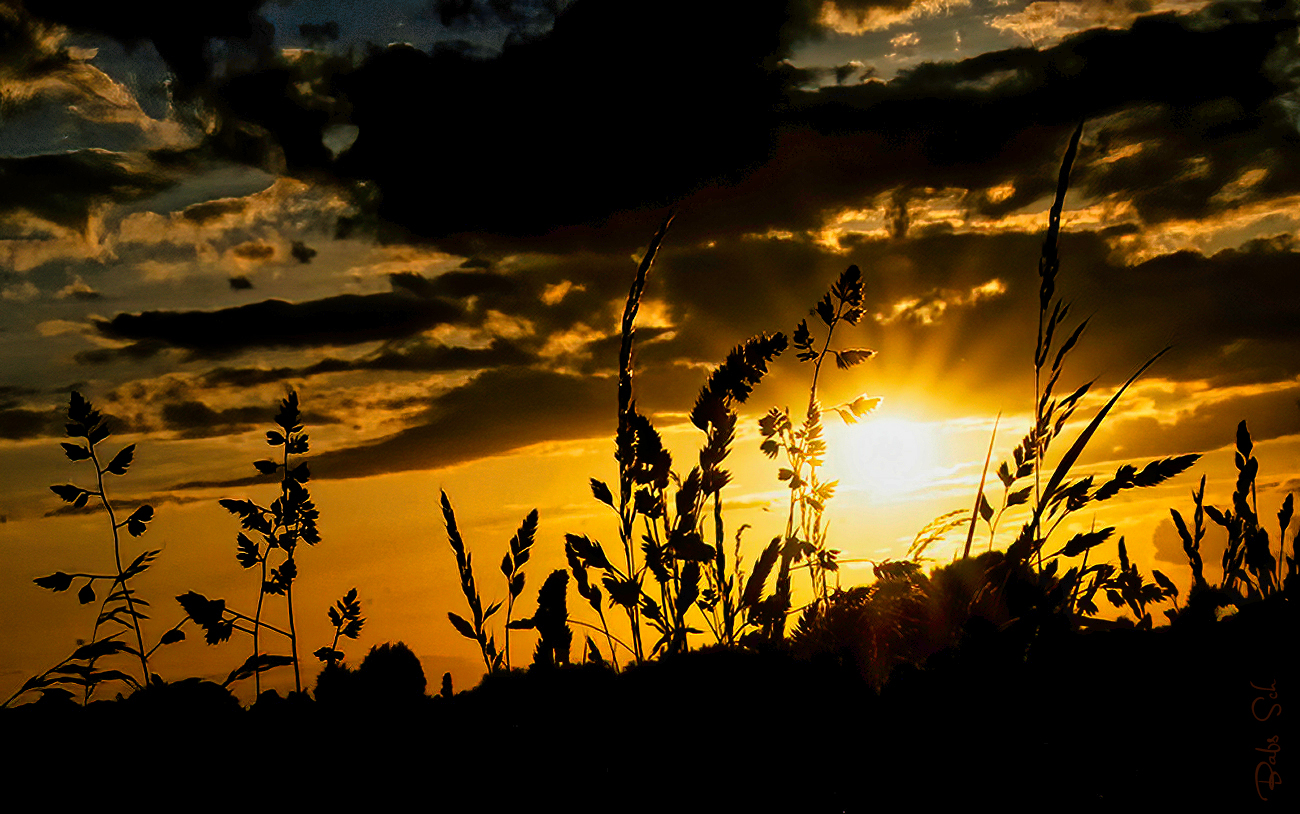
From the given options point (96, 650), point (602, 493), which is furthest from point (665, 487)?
point (96, 650)

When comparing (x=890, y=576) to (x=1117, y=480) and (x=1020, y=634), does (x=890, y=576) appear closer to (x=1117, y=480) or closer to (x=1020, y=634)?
(x=1117, y=480)

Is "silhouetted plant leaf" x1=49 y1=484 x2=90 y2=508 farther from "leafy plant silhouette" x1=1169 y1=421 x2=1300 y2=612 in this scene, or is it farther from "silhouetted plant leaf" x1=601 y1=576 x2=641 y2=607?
"leafy plant silhouette" x1=1169 y1=421 x2=1300 y2=612

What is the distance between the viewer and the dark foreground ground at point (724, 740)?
103 cm

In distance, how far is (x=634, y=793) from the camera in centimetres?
108

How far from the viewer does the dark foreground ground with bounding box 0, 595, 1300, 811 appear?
1.03 metres

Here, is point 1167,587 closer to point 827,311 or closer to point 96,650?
point 827,311

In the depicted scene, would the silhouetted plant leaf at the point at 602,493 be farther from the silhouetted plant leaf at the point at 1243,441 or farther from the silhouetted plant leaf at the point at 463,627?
the silhouetted plant leaf at the point at 1243,441

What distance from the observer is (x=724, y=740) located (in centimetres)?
109

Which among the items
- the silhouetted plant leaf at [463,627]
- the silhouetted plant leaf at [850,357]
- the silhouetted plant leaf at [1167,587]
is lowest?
the silhouetted plant leaf at [1167,587]

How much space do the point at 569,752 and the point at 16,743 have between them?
70cm

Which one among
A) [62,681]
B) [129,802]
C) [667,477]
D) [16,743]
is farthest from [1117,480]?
[62,681]

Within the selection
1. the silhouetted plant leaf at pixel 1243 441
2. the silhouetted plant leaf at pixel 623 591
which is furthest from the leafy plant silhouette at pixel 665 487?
the silhouetted plant leaf at pixel 1243 441

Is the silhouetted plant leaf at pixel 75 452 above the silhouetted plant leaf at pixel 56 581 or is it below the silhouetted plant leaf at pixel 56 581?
above

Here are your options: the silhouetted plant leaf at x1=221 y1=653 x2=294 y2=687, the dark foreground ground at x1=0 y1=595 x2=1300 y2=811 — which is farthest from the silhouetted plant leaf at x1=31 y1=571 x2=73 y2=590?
the dark foreground ground at x1=0 y1=595 x2=1300 y2=811
